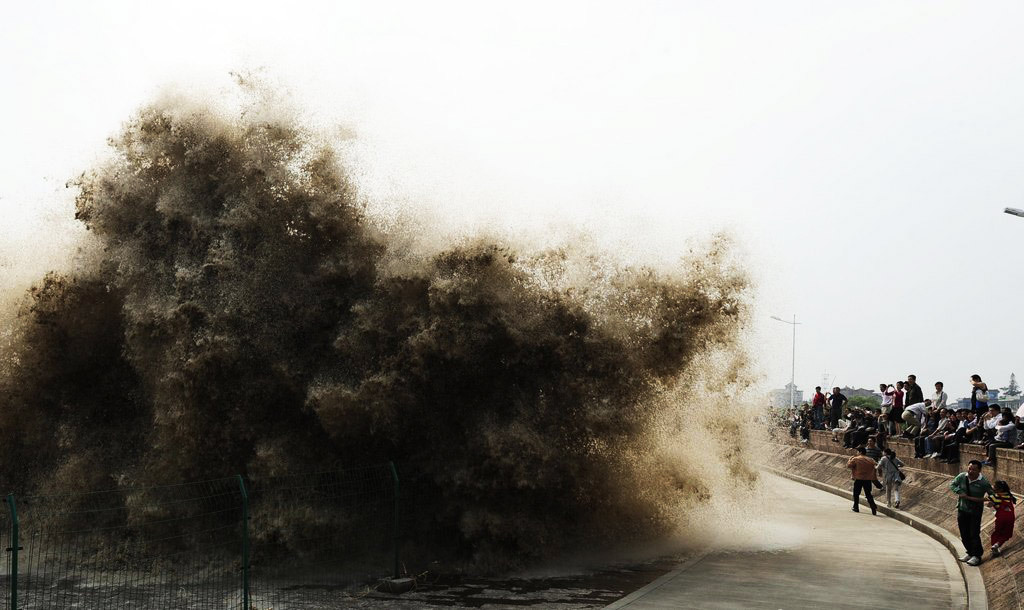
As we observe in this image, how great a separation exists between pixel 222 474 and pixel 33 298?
162 inches

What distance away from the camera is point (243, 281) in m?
14.1

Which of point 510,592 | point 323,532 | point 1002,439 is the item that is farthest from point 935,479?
point 323,532

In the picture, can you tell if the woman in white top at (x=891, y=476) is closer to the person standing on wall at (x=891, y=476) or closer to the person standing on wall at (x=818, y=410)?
the person standing on wall at (x=891, y=476)

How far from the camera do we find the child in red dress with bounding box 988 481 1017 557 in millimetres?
14258

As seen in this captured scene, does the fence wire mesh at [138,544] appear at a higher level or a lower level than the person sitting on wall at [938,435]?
lower

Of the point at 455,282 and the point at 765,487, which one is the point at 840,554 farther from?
the point at 455,282

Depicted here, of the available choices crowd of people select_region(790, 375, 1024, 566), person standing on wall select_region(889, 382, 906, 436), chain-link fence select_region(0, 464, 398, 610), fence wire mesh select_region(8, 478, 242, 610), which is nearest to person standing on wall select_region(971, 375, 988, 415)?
crowd of people select_region(790, 375, 1024, 566)

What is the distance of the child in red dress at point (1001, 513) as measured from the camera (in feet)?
46.8

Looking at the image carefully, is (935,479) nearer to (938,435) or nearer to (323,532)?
(938,435)

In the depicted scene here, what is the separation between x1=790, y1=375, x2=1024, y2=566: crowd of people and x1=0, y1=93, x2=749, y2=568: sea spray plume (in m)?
4.42

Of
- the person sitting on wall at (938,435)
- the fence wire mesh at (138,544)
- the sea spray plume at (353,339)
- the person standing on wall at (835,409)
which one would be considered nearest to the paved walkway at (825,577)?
the sea spray plume at (353,339)

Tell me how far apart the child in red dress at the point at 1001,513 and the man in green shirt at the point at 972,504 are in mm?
257

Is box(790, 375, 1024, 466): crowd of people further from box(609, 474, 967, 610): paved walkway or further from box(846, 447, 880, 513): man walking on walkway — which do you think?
box(609, 474, 967, 610): paved walkway

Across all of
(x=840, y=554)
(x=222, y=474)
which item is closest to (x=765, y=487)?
(x=840, y=554)
